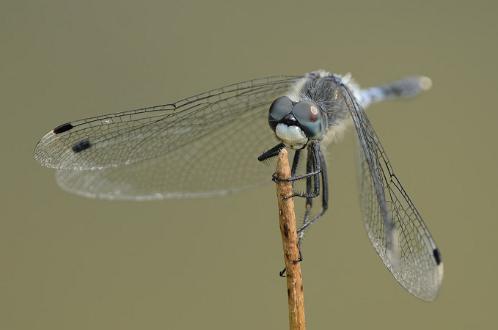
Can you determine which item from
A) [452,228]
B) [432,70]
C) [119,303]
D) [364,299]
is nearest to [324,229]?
[364,299]

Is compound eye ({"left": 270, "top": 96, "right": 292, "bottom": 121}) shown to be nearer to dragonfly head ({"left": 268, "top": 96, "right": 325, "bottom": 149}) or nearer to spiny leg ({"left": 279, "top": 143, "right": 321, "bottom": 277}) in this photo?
dragonfly head ({"left": 268, "top": 96, "right": 325, "bottom": 149})

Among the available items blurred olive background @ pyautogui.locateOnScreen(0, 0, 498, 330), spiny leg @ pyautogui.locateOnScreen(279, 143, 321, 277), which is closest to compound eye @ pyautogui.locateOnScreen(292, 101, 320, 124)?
spiny leg @ pyautogui.locateOnScreen(279, 143, 321, 277)

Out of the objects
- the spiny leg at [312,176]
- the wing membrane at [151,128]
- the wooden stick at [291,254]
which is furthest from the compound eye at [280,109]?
the wooden stick at [291,254]

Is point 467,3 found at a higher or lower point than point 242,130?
higher

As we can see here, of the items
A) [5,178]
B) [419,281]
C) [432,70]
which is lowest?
[419,281]

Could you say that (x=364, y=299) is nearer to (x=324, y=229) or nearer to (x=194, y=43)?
(x=324, y=229)

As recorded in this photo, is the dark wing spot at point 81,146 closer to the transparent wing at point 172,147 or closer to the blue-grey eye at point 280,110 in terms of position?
the transparent wing at point 172,147
